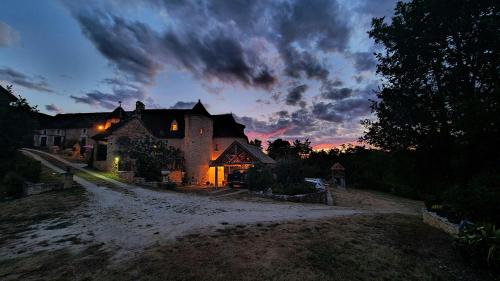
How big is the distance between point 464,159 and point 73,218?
17476 millimetres

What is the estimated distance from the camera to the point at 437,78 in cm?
1397

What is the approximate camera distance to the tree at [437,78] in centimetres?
1171

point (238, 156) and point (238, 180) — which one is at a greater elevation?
point (238, 156)

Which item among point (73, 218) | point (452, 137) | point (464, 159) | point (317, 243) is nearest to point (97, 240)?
point (73, 218)

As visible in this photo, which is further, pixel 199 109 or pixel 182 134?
pixel 182 134

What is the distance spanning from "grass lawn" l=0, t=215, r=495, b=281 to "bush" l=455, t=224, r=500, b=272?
0.27m

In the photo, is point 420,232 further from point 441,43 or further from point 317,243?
point 441,43

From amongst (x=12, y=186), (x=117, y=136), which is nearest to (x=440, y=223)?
(x=12, y=186)

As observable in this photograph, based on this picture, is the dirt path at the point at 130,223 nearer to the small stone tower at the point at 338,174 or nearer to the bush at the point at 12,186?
the bush at the point at 12,186

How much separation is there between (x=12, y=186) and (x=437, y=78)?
2655 cm

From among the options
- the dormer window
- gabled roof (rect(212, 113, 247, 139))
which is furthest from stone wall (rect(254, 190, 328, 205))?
the dormer window

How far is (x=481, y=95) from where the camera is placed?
1187 cm

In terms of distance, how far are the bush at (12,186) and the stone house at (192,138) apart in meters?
11.5

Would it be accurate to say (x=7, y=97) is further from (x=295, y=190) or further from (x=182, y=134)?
(x=295, y=190)
